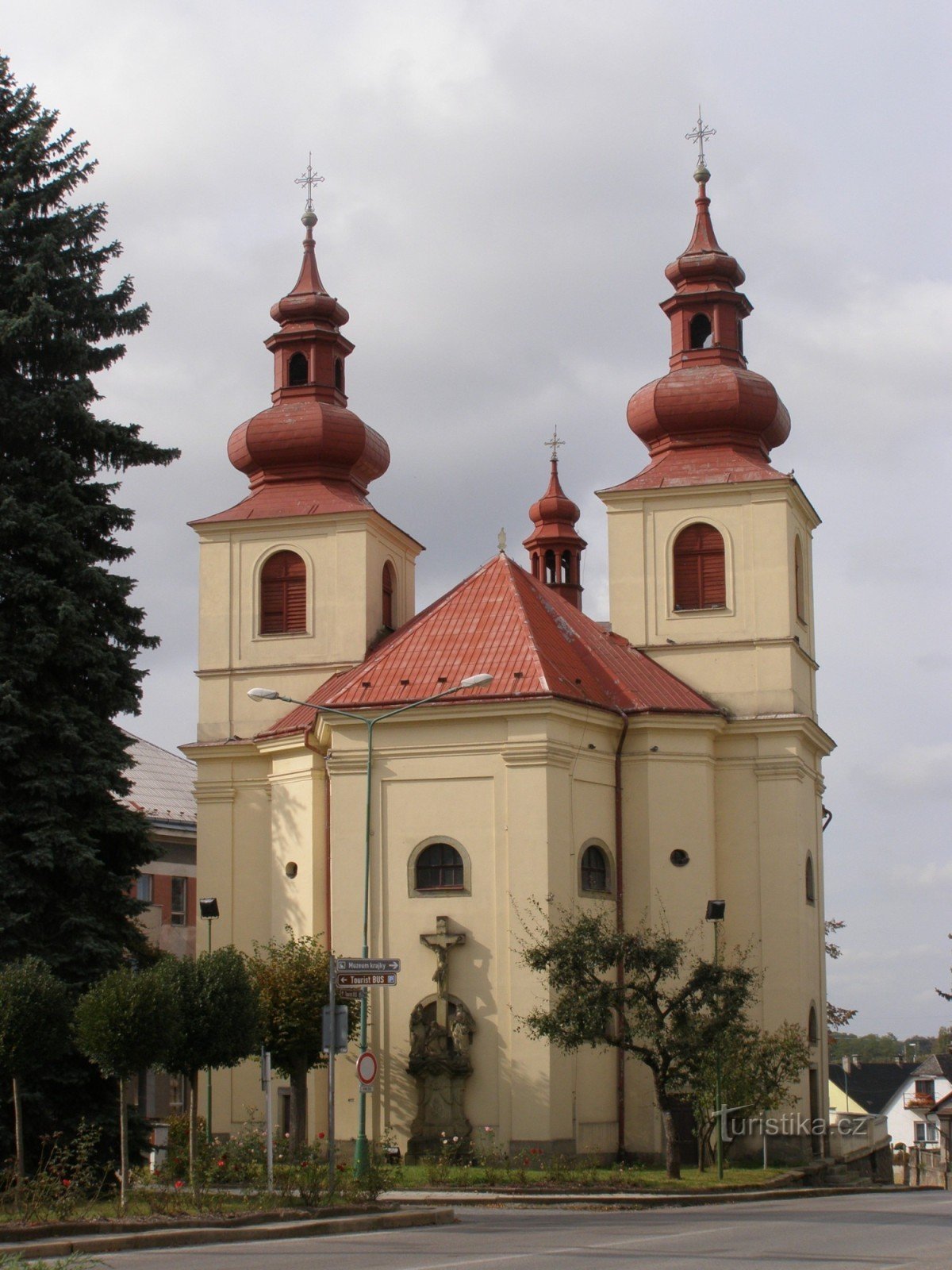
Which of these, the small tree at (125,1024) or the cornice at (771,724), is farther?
the cornice at (771,724)

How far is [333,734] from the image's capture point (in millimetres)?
33719

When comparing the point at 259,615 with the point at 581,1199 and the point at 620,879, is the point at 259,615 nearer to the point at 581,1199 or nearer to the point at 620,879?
the point at 620,879

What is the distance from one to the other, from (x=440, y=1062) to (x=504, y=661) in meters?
7.39

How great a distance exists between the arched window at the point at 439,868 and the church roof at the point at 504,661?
109 inches

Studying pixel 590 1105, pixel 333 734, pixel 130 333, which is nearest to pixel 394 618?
pixel 333 734

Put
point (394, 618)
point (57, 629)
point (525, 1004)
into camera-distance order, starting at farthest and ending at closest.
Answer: point (394, 618) < point (525, 1004) < point (57, 629)

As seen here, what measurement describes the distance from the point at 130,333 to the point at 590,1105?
52.6 feet

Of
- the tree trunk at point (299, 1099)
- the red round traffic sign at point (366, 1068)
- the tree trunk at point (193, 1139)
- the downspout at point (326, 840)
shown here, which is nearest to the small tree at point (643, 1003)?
the tree trunk at point (299, 1099)

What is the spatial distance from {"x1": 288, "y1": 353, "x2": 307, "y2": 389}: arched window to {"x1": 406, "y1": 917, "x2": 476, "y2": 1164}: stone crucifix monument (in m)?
13.6

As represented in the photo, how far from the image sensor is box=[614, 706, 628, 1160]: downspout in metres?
32.8

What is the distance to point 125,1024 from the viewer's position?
799 inches

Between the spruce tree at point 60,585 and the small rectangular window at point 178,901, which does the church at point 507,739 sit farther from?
the small rectangular window at point 178,901

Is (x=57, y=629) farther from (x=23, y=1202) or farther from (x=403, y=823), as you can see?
(x=403, y=823)

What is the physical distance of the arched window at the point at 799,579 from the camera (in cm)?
3809
